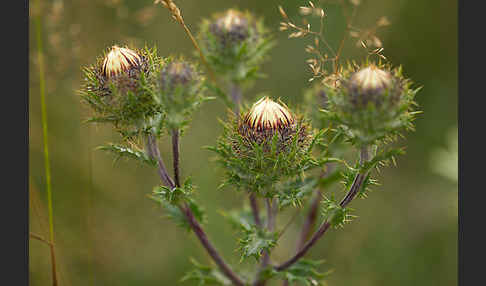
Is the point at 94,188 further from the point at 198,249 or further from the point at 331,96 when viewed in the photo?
the point at 331,96

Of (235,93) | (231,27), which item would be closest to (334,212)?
Answer: (235,93)

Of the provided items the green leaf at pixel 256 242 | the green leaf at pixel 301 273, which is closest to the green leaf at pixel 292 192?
the green leaf at pixel 256 242

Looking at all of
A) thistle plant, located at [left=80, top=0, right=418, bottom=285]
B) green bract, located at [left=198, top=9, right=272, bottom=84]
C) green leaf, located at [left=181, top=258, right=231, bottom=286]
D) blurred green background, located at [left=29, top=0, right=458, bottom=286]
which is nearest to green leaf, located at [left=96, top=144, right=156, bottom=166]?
thistle plant, located at [left=80, top=0, right=418, bottom=285]

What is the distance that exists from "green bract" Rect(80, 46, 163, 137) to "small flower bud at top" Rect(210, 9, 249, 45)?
822 mm

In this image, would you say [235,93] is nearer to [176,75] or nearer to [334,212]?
[176,75]

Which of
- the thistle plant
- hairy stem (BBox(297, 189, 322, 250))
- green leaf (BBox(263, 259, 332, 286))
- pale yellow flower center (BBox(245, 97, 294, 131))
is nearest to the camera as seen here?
the thistle plant

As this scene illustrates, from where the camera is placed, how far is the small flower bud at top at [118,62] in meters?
3.15

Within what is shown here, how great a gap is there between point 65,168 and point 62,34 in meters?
1.47

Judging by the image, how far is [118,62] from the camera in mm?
3156

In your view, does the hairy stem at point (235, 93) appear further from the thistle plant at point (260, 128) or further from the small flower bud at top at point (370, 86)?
the small flower bud at top at point (370, 86)

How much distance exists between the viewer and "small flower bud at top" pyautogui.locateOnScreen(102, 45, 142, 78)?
3.15 meters

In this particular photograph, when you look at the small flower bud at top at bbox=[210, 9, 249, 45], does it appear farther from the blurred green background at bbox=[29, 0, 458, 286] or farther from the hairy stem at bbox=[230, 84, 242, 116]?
the blurred green background at bbox=[29, 0, 458, 286]

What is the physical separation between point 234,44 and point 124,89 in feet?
4.06

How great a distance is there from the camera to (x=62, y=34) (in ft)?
14.2
